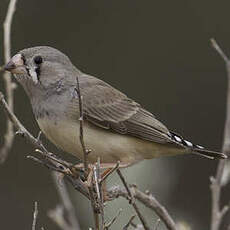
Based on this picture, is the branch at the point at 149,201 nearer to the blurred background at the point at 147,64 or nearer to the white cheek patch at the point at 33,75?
the white cheek patch at the point at 33,75

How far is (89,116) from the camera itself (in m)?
4.86

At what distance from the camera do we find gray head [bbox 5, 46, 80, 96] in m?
4.63

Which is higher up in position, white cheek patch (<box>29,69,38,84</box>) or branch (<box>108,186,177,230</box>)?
white cheek patch (<box>29,69,38,84</box>)

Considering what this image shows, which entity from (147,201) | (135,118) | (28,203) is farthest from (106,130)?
(28,203)

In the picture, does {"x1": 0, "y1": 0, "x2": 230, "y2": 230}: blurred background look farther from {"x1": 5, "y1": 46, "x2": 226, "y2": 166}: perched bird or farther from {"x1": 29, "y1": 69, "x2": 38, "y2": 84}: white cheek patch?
{"x1": 29, "y1": 69, "x2": 38, "y2": 84}: white cheek patch

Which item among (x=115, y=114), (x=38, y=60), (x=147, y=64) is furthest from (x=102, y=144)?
(x=147, y=64)

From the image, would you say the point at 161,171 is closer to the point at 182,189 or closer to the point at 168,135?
the point at 168,135

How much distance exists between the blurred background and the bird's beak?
→ 454 cm

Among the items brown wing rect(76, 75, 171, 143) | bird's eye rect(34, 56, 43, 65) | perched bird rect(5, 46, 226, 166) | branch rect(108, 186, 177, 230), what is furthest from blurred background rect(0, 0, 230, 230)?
branch rect(108, 186, 177, 230)

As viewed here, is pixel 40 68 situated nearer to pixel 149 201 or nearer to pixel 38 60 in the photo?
pixel 38 60

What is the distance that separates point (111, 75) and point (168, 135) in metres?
4.46

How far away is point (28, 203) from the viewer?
9.13 meters

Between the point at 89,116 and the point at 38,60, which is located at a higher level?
the point at 38,60

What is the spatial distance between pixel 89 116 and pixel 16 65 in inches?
25.8
